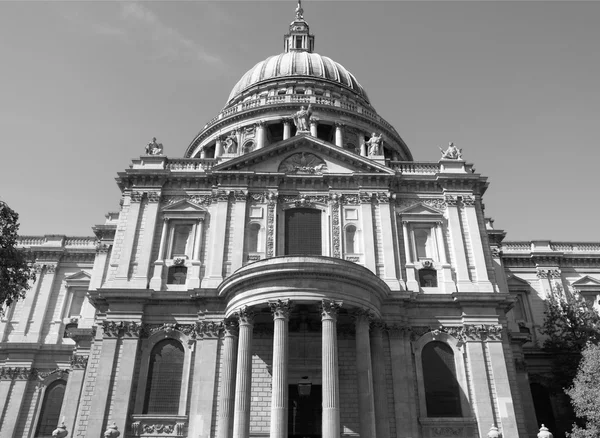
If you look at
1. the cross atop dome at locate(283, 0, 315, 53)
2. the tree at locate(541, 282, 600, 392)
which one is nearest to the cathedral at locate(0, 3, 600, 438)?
the tree at locate(541, 282, 600, 392)

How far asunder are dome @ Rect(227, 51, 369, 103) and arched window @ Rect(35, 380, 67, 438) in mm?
35391

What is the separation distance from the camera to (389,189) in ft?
116

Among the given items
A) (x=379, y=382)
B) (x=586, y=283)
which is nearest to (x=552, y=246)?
(x=586, y=283)

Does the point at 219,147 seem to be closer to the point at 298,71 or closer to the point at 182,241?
the point at 298,71

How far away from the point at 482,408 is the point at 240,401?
12.9 m

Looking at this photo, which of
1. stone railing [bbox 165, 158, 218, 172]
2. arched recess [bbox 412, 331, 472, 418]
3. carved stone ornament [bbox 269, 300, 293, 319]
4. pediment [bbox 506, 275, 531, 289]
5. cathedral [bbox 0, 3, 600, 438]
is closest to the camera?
carved stone ornament [bbox 269, 300, 293, 319]

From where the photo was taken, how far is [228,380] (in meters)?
27.3

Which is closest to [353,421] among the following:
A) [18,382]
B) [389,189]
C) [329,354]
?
[329,354]

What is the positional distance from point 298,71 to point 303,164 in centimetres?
2784

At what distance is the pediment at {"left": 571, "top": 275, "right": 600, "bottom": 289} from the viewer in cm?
4547

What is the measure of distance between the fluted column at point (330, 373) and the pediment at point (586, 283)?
28.1 meters

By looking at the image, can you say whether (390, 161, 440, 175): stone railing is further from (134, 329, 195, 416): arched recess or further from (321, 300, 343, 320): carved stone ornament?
(134, 329, 195, 416): arched recess

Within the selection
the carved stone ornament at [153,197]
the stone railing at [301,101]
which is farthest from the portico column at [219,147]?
the carved stone ornament at [153,197]

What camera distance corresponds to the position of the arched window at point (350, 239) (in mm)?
33406
